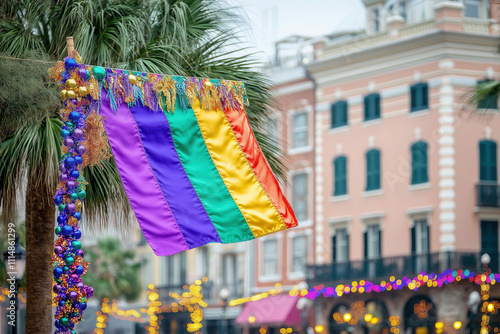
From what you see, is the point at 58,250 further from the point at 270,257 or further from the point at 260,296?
the point at 270,257

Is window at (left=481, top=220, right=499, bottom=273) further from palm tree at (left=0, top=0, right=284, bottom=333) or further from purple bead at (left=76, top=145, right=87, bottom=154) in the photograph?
purple bead at (left=76, top=145, right=87, bottom=154)

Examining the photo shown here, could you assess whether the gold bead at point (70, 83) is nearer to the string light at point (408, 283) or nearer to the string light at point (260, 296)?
the string light at point (408, 283)

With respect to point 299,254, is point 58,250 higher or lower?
lower

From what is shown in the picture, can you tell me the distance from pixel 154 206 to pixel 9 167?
2.43m

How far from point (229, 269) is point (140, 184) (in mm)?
36691

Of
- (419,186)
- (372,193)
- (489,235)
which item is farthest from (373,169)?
(489,235)

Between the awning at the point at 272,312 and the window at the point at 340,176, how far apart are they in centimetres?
499

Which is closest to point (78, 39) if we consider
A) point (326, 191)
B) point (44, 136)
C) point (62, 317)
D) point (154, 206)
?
point (44, 136)

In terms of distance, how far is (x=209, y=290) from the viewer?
49094 millimetres

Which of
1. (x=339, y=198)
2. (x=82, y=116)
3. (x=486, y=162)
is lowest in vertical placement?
(x=82, y=116)

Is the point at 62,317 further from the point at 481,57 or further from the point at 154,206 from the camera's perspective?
the point at 481,57

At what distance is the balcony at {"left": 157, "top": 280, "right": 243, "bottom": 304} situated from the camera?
47438 mm

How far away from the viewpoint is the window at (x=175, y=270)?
52.1 meters

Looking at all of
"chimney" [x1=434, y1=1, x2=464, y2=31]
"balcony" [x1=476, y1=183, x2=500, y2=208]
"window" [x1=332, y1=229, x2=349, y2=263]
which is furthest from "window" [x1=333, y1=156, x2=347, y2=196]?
"chimney" [x1=434, y1=1, x2=464, y2=31]
